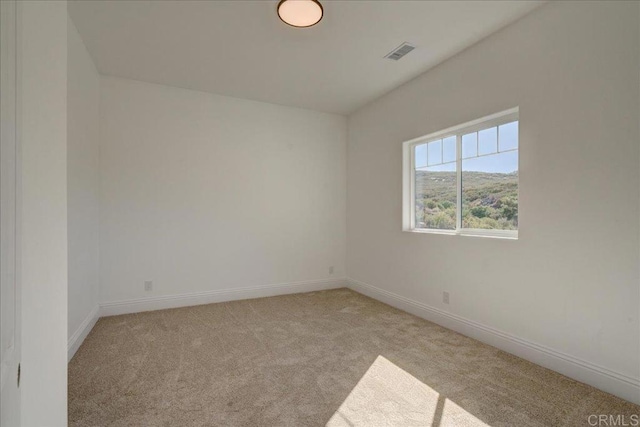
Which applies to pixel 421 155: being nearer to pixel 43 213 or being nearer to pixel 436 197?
pixel 436 197

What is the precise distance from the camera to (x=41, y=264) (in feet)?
3.01

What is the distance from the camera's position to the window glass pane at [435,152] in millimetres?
3610

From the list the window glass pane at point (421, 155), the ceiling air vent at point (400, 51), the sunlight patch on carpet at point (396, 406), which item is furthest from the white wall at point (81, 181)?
the window glass pane at point (421, 155)

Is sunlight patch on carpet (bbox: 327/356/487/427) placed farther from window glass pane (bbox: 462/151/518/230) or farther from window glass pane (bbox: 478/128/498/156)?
window glass pane (bbox: 478/128/498/156)

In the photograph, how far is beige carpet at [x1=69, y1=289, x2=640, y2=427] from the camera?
1844 millimetres

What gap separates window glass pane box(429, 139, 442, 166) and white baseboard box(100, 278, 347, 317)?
95.8 inches

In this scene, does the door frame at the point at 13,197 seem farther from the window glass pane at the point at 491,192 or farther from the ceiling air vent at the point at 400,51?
the window glass pane at the point at 491,192

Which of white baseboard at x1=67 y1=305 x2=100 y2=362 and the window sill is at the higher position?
the window sill

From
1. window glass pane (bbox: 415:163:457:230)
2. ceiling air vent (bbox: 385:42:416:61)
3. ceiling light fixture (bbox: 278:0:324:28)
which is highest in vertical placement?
ceiling air vent (bbox: 385:42:416:61)

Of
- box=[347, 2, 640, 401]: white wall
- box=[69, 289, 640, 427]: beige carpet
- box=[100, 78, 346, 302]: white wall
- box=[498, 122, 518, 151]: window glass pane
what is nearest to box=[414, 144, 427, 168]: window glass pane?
box=[347, 2, 640, 401]: white wall

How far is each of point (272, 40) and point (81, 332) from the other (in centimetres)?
327

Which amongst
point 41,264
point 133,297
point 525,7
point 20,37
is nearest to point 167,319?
point 133,297

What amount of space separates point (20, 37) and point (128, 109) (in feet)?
11.5

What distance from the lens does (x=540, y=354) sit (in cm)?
244
